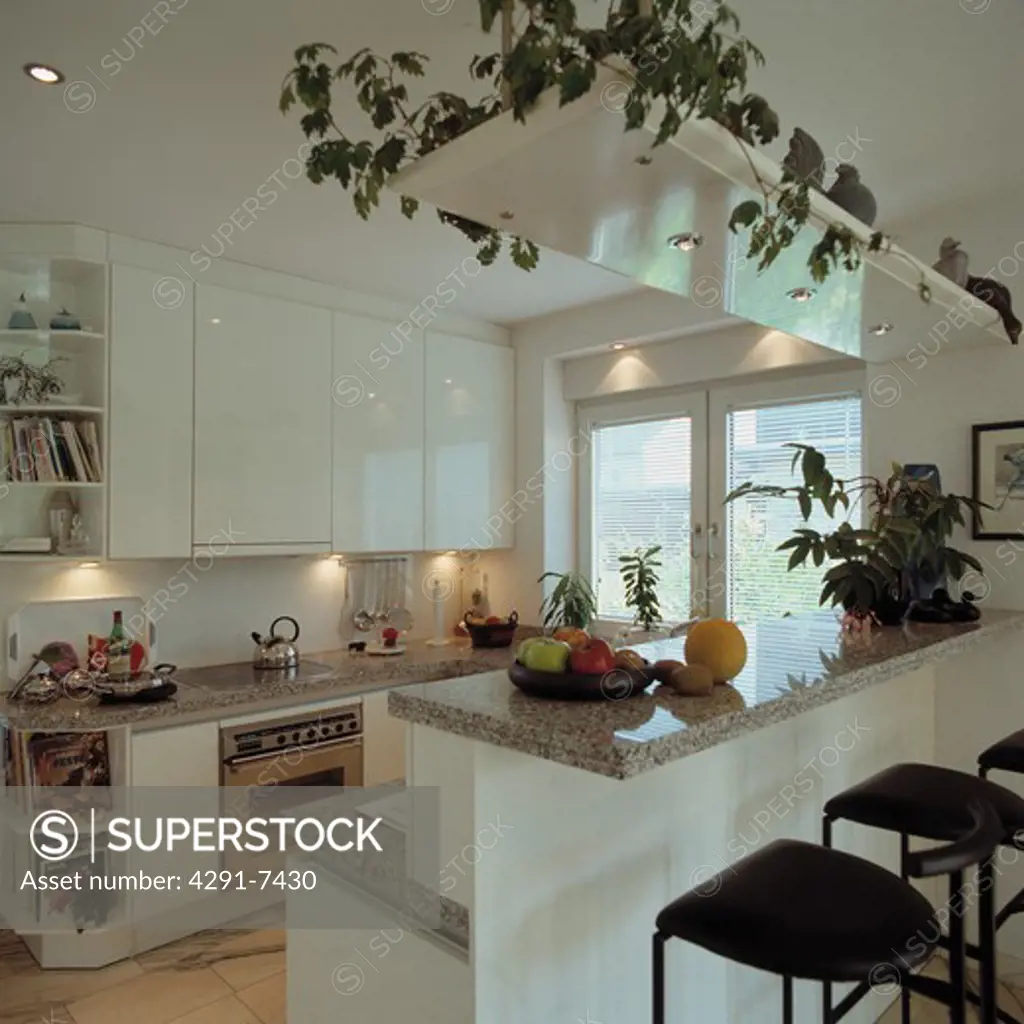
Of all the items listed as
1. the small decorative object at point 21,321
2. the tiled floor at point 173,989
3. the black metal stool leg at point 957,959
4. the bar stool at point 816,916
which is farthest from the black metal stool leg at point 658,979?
the small decorative object at point 21,321

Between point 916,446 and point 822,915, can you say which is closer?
point 822,915

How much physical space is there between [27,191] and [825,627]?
2.84 m

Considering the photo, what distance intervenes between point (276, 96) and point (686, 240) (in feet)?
3.68

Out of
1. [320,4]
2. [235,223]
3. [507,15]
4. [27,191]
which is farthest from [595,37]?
[27,191]

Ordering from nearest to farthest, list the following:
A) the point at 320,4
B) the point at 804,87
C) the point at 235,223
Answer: the point at 320,4 → the point at 804,87 → the point at 235,223

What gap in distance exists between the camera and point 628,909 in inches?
59.4

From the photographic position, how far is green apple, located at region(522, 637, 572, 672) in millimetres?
1311

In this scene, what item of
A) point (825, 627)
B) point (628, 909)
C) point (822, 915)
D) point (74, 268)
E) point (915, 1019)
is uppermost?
point (74, 268)

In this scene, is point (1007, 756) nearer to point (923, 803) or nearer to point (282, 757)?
point (923, 803)

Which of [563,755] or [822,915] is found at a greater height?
[563,755]

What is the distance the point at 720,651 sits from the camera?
4.70ft

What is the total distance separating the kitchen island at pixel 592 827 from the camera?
1201mm

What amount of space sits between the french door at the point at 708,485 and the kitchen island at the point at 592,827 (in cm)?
133

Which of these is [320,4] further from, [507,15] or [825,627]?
[825,627]
